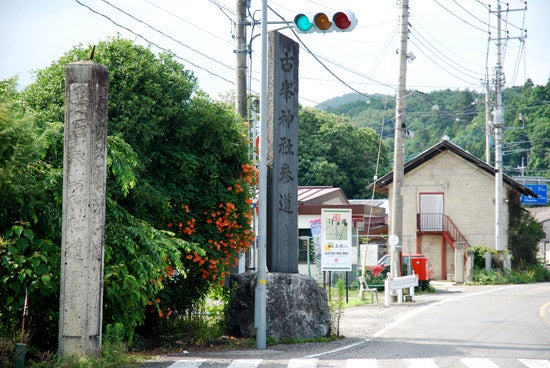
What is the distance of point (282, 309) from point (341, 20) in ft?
19.1

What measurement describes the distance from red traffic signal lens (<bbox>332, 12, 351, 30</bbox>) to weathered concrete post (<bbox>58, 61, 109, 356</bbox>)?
5165 millimetres

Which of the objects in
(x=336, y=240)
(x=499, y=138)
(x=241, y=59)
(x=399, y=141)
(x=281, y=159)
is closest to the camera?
(x=281, y=159)

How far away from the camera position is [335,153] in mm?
66125

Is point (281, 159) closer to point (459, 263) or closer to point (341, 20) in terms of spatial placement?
point (341, 20)

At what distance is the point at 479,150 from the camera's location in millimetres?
86000

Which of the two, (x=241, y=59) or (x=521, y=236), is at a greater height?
(x=241, y=59)

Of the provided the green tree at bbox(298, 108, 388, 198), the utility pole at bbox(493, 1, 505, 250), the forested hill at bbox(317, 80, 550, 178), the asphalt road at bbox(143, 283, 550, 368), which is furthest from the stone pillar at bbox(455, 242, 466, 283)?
the forested hill at bbox(317, 80, 550, 178)

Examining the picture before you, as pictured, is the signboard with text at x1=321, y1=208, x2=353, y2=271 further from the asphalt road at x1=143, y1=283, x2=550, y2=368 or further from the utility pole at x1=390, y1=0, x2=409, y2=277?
the utility pole at x1=390, y1=0, x2=409, y2=277

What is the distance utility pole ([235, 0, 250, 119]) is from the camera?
59.0 feet

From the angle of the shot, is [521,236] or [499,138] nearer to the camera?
[499,138]

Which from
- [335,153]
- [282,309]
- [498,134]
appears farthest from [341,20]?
[335,153]

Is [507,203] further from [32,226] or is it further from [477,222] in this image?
[32,226]

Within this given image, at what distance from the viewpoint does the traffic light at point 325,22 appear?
14195 millimetres

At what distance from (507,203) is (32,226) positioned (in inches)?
1534
